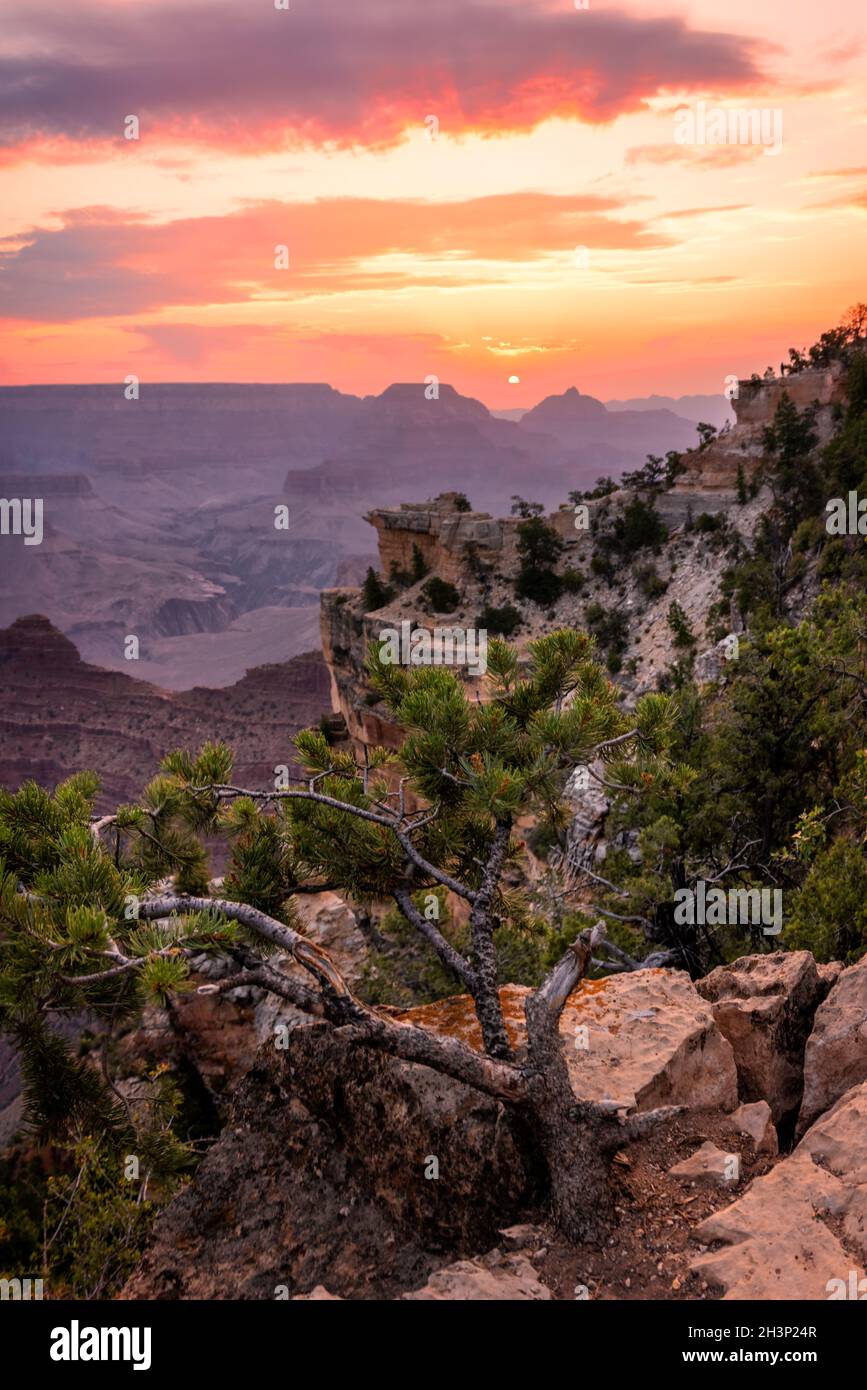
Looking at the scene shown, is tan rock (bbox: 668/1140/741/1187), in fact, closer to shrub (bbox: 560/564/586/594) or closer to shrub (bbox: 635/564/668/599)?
shrub (bbox: 635/564/668/599)

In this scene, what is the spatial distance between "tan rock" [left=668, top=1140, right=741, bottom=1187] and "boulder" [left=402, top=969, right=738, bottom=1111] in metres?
0.47

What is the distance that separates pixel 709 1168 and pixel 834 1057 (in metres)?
1.40

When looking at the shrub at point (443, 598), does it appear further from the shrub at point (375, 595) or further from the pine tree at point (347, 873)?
the pine tree at point (347, 873)

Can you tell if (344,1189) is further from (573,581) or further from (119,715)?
(119,715)

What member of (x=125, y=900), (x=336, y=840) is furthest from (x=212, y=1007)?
(x=125, y=900)

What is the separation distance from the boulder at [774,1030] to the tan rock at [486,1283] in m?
2.72

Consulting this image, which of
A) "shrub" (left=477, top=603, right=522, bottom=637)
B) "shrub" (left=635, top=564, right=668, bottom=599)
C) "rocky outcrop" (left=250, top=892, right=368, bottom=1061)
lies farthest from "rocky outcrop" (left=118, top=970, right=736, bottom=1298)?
"shrub" (left=477, top=603, right=522, bottom=637)

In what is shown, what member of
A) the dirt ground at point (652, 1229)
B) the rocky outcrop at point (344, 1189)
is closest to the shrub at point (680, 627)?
the dirt ground at point (652, 1229)

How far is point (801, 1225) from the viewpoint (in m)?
4.79

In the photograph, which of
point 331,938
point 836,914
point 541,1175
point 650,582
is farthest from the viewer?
point 650,582

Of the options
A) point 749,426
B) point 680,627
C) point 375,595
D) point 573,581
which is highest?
point 749,426

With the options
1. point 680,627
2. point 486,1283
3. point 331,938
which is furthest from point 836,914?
point 680,627

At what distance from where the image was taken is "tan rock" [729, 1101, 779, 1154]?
5.92m

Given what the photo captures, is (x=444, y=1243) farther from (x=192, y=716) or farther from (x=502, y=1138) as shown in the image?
(x=192, y=716)
